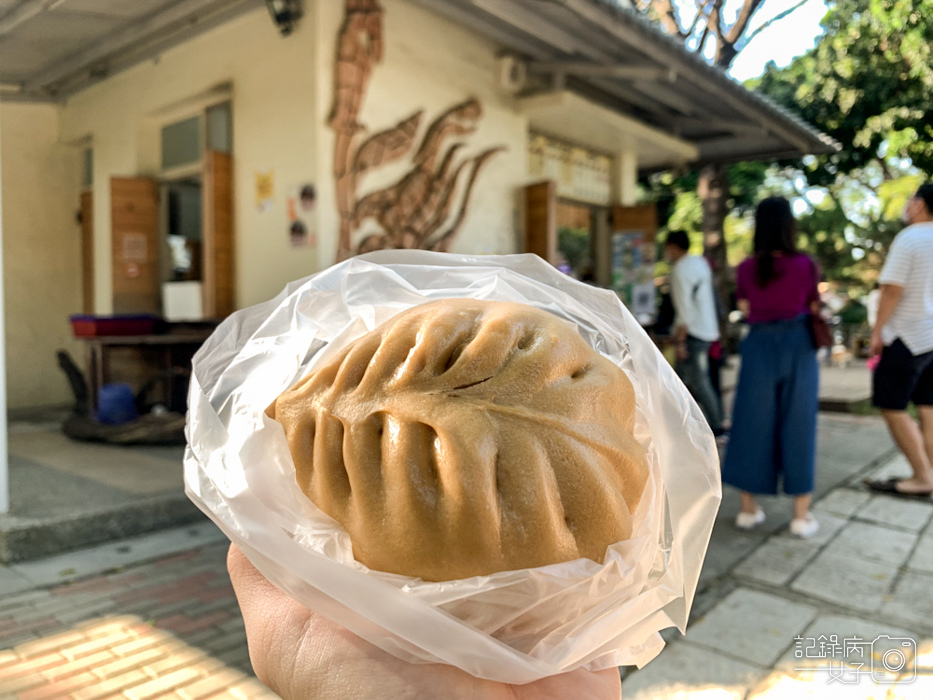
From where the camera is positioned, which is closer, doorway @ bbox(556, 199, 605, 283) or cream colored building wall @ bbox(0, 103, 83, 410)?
cream colored building wall @ bbox(0, 103, 83, 410)

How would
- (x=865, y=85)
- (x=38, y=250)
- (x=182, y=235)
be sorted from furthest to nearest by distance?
(x=865, y=85) → (x=38, y=250) → (x=182, y=235)

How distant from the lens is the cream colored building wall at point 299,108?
5.39 metres

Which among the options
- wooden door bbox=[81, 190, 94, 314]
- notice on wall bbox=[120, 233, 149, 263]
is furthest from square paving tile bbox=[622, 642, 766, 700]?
wooden door bbox=[81, 190, 94, 314]

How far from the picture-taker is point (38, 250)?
8383 mm

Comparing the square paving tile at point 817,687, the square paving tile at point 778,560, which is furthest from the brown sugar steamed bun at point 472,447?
the square paving tile at point 778,560

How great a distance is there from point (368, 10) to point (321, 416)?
5.22m

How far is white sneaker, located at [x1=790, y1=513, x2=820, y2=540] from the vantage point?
4.03 meters

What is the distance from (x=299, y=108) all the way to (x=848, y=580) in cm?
499

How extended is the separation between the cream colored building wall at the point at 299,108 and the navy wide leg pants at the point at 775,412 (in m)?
3.30

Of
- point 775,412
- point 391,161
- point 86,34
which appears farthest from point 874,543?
point 86,34

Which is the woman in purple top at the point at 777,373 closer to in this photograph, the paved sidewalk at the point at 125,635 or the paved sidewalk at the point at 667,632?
the paved sidewalk at the point at 667,632

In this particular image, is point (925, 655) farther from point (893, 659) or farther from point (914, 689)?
point (914, 689)

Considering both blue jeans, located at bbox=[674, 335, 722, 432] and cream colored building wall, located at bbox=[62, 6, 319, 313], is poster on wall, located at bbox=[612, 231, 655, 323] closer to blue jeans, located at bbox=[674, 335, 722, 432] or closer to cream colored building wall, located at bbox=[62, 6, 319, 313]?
blue jeans, located at bbox=[674, 335, 722, 432]

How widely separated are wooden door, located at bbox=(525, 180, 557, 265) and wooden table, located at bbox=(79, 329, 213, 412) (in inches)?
134
